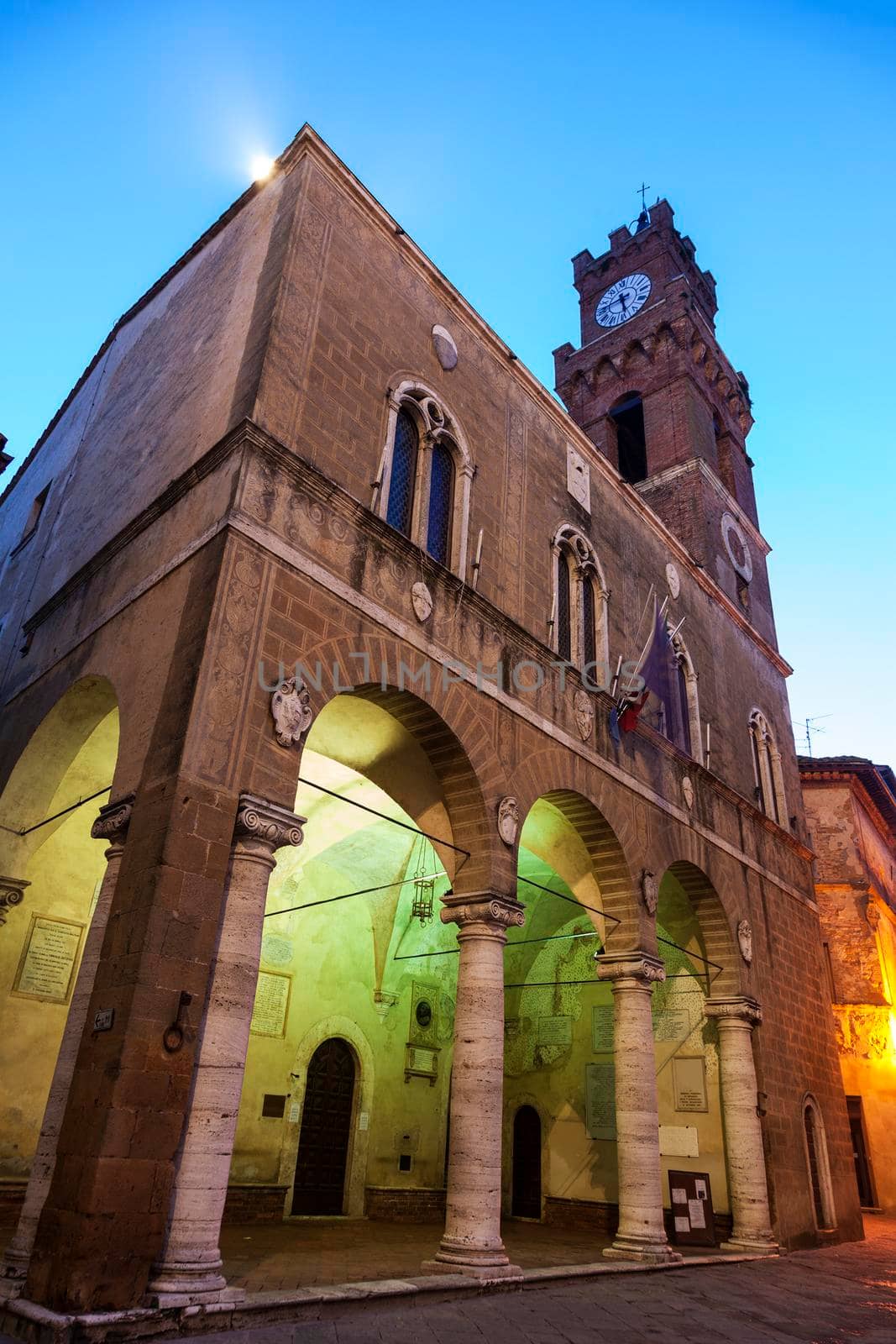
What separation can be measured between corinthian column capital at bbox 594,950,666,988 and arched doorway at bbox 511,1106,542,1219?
5827 millimetres

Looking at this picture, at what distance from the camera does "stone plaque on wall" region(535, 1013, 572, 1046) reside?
14680mm

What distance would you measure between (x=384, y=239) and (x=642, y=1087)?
9.30 m

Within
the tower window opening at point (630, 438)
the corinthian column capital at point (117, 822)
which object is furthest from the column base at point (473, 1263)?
the tower window opening at point (630, 438)

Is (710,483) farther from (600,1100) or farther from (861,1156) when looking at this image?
(861,1156)

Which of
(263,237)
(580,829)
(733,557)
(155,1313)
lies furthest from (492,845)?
(733,557)

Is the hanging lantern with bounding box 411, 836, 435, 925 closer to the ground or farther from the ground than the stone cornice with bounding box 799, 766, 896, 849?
closer to the ground

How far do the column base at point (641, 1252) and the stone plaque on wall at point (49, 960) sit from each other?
606 cm

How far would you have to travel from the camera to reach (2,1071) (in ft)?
29.8

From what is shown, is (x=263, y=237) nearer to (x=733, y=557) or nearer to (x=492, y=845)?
(x=492, y=845)

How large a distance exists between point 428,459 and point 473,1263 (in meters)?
7.09

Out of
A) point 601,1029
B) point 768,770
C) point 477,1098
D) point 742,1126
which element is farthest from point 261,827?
point 768,770

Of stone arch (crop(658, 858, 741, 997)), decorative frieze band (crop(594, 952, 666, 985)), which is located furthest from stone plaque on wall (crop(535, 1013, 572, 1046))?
decorative frieze band (crop(594, 952, 666, 985))

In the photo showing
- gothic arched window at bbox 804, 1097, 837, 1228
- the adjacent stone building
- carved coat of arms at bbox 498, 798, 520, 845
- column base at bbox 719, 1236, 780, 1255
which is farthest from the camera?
the adjacent stone building

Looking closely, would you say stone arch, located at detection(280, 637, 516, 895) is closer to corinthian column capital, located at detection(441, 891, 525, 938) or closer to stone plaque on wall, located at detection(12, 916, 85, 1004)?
corinthian column capital, located at detection(441, 891, 525, 938)
